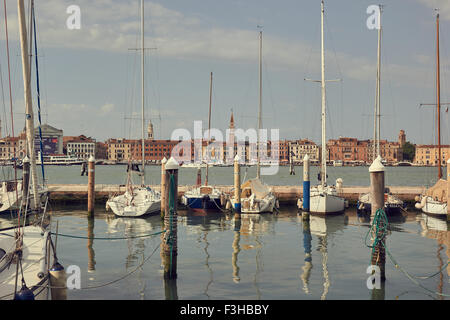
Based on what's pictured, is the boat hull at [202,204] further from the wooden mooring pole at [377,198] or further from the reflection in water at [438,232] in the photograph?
the wooden mooring pole at [377,198]

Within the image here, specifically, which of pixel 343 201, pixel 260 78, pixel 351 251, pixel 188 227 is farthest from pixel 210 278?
pixel 260 78

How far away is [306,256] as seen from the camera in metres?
18.1

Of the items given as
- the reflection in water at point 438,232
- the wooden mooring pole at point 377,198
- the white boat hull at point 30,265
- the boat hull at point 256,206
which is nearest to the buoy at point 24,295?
the white boat hull at point 30,265

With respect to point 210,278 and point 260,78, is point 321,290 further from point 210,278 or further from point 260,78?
point 260,78

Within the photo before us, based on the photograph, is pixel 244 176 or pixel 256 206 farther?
pixel 244 176

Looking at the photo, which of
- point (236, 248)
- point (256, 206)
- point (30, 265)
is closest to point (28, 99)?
point (30, 265)

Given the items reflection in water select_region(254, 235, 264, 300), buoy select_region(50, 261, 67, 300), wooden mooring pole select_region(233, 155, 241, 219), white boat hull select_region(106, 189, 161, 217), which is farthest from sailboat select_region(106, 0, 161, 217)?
buoy select_region(50, 261, 67, 300)

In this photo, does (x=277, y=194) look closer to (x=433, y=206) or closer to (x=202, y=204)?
(x=202, y=204)

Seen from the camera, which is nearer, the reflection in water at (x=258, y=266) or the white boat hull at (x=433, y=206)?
the reflection in water at (x=258, y=266)

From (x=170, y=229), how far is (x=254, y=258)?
5177 millimetres

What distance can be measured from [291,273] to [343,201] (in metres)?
16.9

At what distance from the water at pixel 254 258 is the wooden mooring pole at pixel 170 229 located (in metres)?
0.50

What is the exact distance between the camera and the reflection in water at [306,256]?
14.2 metres
